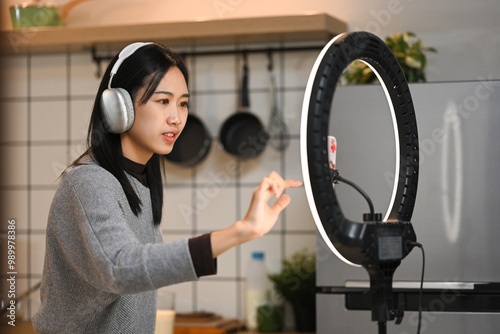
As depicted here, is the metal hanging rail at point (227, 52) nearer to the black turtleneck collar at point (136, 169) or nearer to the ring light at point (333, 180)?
the black turtleneck collar at point (136, 169)

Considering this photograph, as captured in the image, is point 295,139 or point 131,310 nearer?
point 131,310

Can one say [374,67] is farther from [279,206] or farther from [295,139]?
[295,139]

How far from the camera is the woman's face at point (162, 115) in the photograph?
1.22m

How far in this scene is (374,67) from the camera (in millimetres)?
1004

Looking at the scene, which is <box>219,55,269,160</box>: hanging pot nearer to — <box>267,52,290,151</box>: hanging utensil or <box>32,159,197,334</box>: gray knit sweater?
<box>267,52,290,151</box>: hanging utensil

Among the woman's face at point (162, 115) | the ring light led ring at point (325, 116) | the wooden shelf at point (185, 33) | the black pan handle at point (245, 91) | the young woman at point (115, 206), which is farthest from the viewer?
the black pan handle at point (245, 91)

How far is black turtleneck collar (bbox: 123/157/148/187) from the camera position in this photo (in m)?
1.31

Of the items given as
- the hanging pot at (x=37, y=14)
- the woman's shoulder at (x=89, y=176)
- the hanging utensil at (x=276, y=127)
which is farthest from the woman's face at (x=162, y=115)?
the hanging pot at (x=37, y=14)

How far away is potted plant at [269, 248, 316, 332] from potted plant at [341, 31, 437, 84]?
0.69 metres


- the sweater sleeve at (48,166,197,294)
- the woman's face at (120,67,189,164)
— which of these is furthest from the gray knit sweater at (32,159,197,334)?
the woman's face at (120,67,189,164)

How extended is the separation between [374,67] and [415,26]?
4.81 ft

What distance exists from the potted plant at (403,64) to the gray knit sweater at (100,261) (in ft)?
3.26

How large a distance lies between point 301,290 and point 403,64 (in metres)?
0.87

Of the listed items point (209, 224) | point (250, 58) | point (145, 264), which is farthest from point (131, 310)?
point (250, 58)
